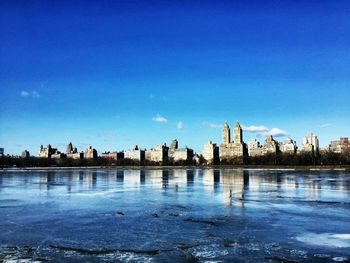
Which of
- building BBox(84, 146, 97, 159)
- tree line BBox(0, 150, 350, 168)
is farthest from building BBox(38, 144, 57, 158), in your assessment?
tree line BBox(0, 150, 350, 168)

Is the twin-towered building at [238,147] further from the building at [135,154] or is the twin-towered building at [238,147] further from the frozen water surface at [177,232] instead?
the frozen water surface at [177,232]

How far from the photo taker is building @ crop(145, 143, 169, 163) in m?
180

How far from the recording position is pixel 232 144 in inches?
6476

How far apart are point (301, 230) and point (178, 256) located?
390 centimetres

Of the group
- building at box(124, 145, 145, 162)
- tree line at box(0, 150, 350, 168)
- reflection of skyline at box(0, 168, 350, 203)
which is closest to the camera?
reflection of skyline at box(0, 168, 350, 203)

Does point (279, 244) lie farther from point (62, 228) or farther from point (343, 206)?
point (343, 206)

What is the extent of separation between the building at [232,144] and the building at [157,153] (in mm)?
28990

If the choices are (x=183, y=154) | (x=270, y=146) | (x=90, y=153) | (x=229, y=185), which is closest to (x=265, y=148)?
(x=270, y=146)

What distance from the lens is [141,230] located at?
9852 mm

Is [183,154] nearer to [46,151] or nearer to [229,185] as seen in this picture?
[46,151]

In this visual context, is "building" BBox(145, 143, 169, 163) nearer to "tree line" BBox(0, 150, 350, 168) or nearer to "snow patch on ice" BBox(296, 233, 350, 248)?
"tree line" BBox(0, 150, 350, 168)

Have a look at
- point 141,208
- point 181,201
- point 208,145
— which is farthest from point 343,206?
point 208,145

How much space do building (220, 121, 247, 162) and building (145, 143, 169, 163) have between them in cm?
2899

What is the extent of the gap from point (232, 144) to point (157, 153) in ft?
124
